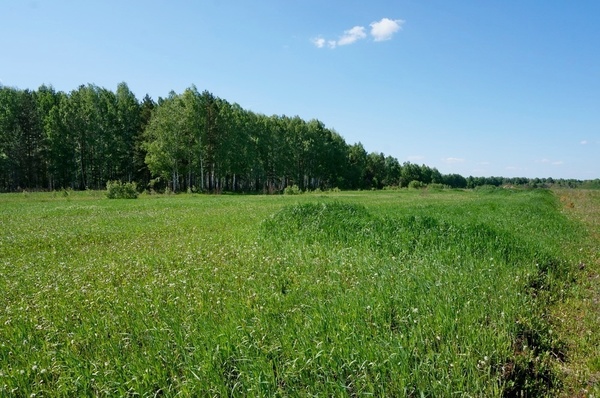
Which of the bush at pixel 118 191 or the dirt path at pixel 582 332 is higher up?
the bush at pixel 118 191

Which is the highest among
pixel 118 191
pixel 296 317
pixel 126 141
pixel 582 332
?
pixel 126 141

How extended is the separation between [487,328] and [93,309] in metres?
6.53

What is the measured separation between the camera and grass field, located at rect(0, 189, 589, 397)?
3.84 m

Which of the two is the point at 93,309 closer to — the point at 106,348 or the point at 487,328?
the point at 106,348

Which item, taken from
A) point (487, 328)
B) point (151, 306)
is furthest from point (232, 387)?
point (487, 328)

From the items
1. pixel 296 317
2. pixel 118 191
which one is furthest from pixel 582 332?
pixel 118 191

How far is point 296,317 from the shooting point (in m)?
5.11

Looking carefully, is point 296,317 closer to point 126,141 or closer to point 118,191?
point 118,191

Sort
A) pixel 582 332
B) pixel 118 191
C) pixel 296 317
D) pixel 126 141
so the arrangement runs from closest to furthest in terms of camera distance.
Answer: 1. pixel 296 317
2. pixel 582 332
3. pixel 118 191
4. pixel 126 141

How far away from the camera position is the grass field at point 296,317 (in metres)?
3.84

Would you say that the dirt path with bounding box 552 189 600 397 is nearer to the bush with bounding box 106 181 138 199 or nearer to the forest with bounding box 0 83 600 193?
the bush with bounding box 106 181 138 199

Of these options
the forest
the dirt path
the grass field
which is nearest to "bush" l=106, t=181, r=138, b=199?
the forest

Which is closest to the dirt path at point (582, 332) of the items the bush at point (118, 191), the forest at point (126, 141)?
the bush at point (118, 191)

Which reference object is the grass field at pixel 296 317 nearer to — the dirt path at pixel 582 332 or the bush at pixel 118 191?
the dirt path at pixel 582 332
